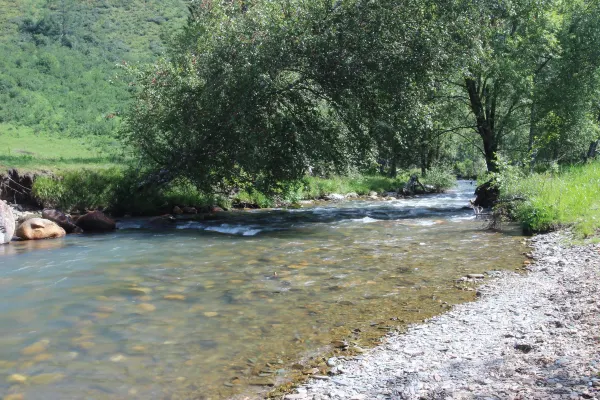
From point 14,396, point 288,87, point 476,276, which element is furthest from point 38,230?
point 476,276

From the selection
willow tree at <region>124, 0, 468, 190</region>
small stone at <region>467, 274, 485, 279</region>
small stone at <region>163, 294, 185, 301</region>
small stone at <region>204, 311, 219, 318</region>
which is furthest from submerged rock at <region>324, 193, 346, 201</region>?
small stone at <region>204, 311, 219, 318</region>

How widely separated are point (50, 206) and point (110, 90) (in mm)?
37747

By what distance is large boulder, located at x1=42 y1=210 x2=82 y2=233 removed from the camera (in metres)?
15.7

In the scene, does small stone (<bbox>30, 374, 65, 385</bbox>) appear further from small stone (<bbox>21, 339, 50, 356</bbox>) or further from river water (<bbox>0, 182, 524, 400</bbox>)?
small stone (<bbox>21, 339, 50, 356</bbox>)

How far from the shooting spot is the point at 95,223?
633 inches

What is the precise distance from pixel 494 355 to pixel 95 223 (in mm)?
13944

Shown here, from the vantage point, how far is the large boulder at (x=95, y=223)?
1609cm

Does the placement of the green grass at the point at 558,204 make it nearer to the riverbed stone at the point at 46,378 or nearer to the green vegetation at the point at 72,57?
the riverbed stone at the point at 46,378

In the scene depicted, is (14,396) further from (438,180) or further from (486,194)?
(438,180)

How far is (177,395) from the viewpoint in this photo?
4.90m

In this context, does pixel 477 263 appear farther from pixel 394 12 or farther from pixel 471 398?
pixel 394 12

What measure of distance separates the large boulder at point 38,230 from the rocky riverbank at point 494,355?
1204cm

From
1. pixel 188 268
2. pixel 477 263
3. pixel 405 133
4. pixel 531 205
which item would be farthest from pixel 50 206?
pixel 531 205

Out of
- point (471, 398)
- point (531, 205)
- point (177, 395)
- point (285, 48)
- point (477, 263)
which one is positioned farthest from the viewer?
point (285, 48)
